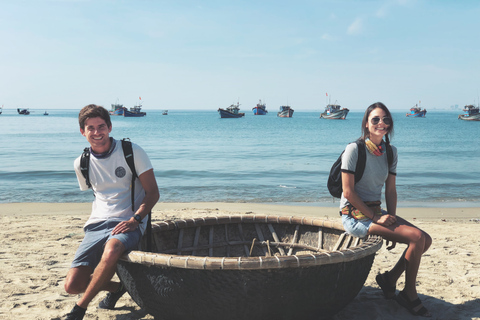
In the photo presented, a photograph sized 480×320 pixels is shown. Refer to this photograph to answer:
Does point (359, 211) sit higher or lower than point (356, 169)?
lower

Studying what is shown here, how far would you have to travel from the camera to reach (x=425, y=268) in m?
4.73

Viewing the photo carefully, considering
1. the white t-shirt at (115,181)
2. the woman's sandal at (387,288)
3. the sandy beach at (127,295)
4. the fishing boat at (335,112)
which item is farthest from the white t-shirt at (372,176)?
the fishing boat at (335,112)

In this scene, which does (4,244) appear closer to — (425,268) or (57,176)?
(425,268)

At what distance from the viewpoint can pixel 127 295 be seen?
4051 millimetres

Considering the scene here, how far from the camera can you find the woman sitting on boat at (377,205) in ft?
11.1

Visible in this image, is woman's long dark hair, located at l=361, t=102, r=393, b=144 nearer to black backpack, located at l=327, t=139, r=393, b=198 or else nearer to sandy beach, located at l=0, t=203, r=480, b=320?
black backpack, located at l=327, t=139, r=393, b=198

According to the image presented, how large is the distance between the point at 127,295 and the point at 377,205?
95.6 inches

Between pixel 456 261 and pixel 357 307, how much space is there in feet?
6.40

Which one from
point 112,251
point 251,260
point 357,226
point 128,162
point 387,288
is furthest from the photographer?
point 387,288

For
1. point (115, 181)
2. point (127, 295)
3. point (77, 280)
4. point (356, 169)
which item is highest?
point (356, 169)

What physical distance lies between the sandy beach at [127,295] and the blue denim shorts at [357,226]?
26.7 inches

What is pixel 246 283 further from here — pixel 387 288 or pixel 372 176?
pixel 387 288

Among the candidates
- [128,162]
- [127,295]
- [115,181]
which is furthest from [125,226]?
[127,295]

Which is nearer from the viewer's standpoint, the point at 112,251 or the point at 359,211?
the point at 112,251
